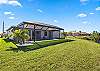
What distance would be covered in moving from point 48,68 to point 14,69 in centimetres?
238

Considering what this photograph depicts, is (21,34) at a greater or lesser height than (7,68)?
greater

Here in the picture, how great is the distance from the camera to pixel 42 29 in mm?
41844

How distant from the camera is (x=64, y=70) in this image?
10844 mm

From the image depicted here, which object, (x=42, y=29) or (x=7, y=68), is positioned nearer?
(x=7, y=68)

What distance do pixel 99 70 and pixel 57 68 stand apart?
9.94 ft

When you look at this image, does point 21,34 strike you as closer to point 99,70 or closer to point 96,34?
point 99,70

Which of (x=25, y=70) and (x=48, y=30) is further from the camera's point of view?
(x=48, y=30)

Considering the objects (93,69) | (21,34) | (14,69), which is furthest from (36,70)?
(21,34)

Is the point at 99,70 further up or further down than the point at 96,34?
further down

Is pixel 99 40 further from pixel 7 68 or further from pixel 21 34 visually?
pixel 7 68

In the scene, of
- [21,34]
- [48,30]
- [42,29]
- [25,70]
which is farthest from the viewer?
[48,30]

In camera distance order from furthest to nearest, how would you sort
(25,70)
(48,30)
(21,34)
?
(48,30) → (21,34) → (25,70)

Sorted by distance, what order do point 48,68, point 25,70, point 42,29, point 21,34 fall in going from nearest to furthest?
point 25,70 → point 48,68 → point 21,34 → point 42,29

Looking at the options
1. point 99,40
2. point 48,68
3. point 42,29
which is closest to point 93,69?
point 48,68
